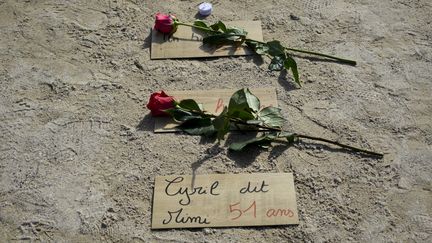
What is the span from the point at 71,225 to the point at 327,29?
5.63 ft

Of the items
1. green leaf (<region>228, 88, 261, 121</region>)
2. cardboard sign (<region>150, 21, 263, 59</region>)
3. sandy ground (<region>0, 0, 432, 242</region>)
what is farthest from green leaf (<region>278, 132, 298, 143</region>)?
cardboard sign (<region>150, 21, 263, 59</region>)

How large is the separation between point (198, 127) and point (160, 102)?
21cm

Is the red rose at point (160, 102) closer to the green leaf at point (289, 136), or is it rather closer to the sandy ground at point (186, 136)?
the sandy ground at point (186, 136)

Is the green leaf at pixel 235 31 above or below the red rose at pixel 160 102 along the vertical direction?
above

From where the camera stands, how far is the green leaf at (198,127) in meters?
2.38

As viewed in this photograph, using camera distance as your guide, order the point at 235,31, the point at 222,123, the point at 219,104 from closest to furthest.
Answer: the point at 222,123 < the point at 219,104 < the point at 235,31

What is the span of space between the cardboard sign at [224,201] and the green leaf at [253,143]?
0.12 metres

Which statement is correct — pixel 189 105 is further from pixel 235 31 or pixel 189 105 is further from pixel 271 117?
pixel 235 31

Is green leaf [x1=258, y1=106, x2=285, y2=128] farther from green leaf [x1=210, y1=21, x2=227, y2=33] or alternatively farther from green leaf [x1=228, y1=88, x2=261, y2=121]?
green leaf [x1=210, y1=21, x2=227, y2=33]

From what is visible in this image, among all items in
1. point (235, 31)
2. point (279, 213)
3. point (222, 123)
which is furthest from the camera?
point (235, 31)

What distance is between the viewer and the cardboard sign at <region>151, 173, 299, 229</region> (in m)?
2.12

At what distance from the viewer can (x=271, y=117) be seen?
242cm

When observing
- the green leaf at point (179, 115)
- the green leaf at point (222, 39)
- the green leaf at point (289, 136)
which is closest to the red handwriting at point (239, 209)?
the green leaf at point (289, 136)

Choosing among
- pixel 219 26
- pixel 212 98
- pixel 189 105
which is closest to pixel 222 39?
pixel 219 26
